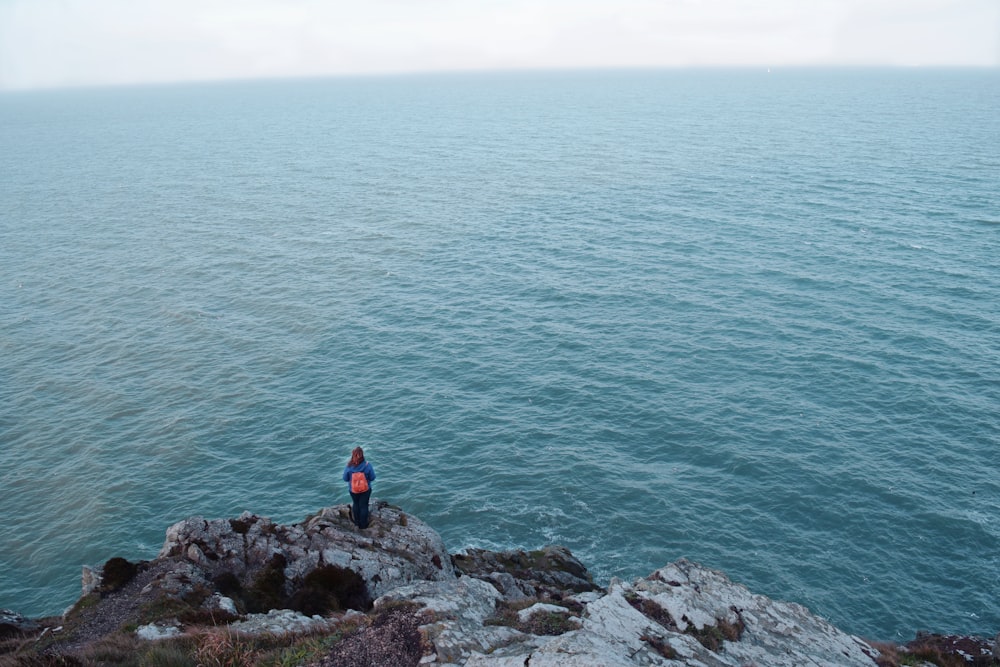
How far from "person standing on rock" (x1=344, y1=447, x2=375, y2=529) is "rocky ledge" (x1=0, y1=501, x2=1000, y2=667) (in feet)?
3.96

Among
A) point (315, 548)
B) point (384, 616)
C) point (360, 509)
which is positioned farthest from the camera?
point (360, 509)

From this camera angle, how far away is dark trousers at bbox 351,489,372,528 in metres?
31.5

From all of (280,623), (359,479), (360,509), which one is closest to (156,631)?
(280,623)

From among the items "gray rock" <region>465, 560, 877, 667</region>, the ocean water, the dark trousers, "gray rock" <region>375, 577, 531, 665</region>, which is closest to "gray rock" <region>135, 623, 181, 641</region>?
"gray rock" <region>375, 577, 531, 665</region>

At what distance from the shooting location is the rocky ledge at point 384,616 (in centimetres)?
2009

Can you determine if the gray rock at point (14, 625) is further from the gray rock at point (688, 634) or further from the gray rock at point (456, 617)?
the gray rock at point (688, 634)

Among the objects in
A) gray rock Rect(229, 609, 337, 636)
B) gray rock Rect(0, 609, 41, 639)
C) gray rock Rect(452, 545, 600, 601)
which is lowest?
gray rock Rect(452, 545, 600, 601)

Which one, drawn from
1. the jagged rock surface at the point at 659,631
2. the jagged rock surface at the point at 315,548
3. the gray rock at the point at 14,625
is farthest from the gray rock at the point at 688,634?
the gray rock at the point at 14,625

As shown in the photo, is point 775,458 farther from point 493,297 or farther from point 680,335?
point 493,297

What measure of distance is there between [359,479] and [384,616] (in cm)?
929

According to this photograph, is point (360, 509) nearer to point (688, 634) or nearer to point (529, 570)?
point (529, 570)

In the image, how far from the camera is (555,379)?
64.8 m

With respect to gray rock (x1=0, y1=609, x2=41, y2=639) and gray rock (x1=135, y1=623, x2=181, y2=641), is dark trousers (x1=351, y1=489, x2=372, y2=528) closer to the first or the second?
gray rock (x1=135, y1=623, x2=181, y2=641)

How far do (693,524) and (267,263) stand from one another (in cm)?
6779
